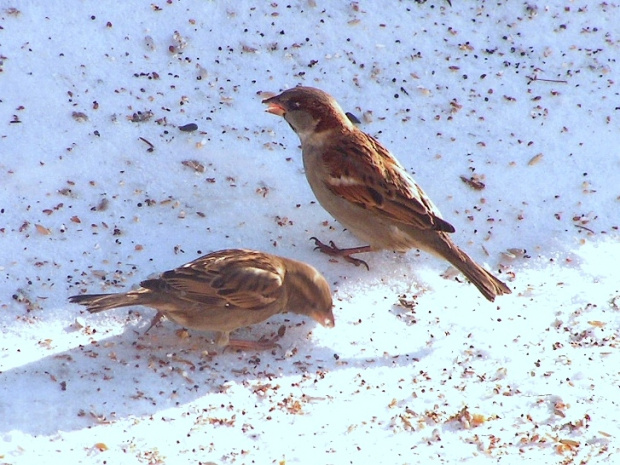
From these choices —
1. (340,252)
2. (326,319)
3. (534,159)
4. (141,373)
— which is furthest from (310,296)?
(534,159)

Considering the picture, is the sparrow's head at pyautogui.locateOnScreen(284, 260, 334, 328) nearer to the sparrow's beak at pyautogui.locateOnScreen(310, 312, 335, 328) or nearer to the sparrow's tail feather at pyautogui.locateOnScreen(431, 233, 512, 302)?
the sparrow's beak at pyautogui.locateOnScreen(310, 312, 335, 328)

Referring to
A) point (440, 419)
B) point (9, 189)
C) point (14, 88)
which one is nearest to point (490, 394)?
point (440, 419)

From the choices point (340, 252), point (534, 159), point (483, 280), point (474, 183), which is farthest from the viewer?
point (534, 159)

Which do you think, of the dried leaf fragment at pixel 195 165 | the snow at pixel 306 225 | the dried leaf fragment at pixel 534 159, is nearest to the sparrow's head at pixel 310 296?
the snow at pixel 306 225

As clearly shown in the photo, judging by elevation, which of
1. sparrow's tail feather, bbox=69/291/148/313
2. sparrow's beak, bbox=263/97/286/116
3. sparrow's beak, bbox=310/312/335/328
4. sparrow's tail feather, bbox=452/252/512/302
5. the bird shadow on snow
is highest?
sparrow's beak, bbox=263/97/286/116

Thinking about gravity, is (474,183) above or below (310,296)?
above

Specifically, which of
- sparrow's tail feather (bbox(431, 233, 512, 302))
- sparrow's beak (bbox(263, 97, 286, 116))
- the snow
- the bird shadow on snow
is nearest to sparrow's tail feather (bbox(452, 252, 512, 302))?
sparrow's tail feather (bbox(431, 233, 512, 302))

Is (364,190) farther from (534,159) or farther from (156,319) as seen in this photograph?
(156,319)
